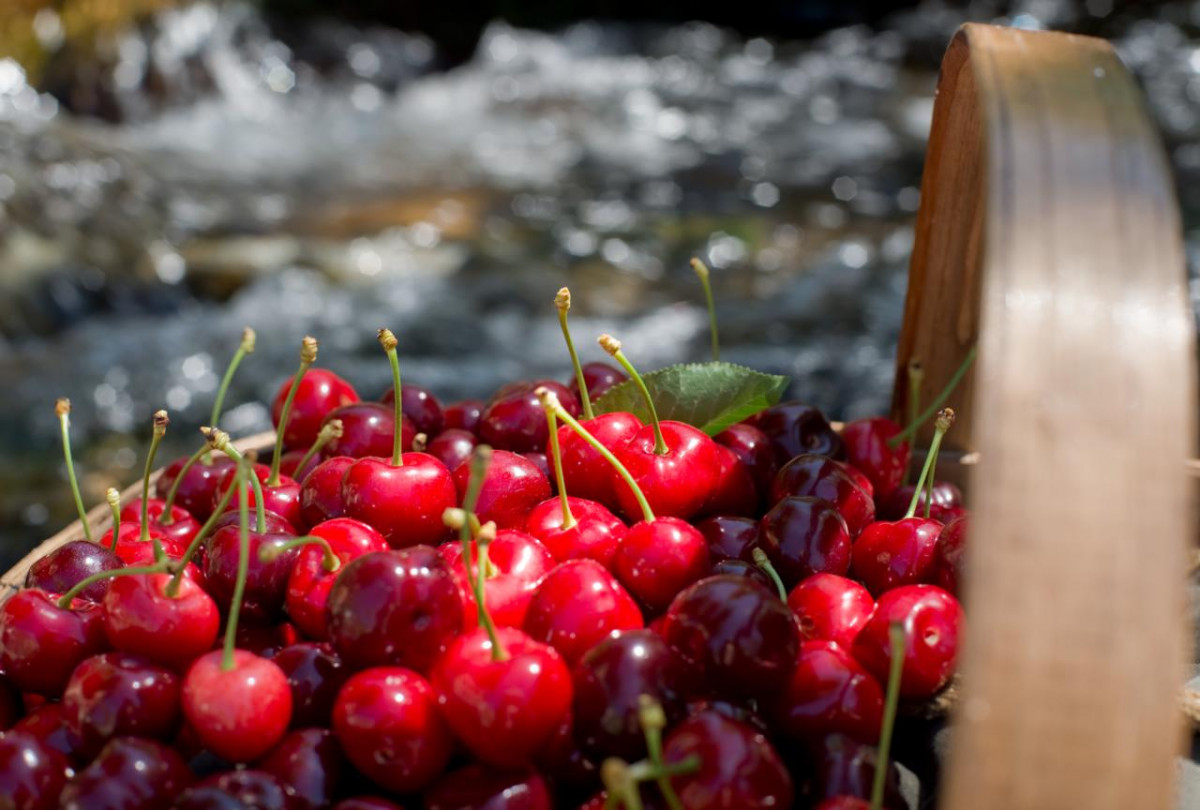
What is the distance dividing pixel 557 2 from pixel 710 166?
4478 millimetres

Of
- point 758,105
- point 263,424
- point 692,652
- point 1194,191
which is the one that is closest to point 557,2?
point 758,105

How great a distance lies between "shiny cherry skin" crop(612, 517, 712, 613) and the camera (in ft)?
4.08

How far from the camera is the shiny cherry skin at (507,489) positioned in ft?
4.55

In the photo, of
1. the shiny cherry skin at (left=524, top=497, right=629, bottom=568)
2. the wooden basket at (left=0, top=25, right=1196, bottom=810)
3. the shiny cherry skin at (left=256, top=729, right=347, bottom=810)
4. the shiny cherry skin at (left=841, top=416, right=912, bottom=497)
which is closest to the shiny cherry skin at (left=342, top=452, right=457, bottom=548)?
the shiny cherry skin at (left=524, top=497, right=629, bottom=568)

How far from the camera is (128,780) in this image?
0.98 m

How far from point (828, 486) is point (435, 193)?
17.5 feet

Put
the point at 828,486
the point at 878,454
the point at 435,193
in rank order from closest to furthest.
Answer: the point at 828,486, the point at 878,454, the point at 435,193

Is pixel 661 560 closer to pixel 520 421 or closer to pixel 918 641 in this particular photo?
pixel 918 641

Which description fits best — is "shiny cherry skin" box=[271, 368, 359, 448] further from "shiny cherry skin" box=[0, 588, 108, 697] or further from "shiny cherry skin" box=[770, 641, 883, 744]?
"shiny cherry skin" box=[770, 641, 883, 744]

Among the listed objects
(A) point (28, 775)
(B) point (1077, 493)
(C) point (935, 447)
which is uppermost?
(B) point (1077, 493)

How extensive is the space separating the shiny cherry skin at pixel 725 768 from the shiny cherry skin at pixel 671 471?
416mm

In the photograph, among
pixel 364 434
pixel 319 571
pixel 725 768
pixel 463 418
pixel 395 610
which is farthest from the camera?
pixel 463 418

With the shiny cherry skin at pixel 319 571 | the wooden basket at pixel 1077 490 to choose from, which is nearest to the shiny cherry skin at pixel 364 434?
the shiny cherry skin at pixel 319 571

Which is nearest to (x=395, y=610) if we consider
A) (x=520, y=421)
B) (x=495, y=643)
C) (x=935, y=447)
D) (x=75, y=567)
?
(x=495, y=643)
